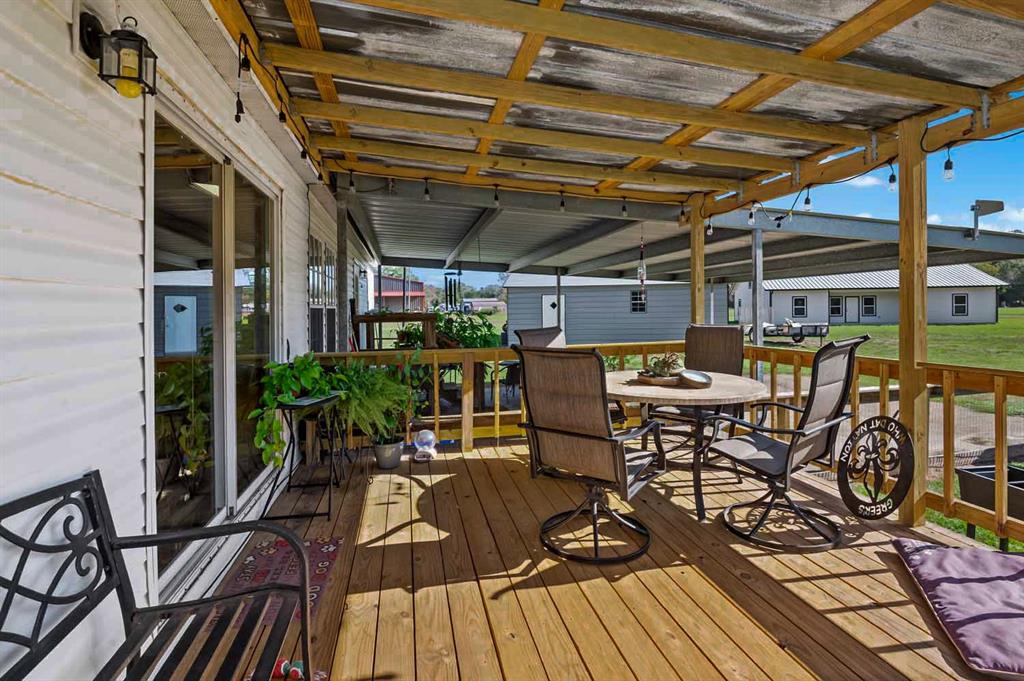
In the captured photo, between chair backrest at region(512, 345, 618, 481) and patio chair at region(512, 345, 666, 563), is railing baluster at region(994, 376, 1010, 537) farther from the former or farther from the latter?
chair backrest at region(512, 345, 618, 481)

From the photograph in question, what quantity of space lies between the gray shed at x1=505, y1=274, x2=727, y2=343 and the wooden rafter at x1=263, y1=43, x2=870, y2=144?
12.6 meters

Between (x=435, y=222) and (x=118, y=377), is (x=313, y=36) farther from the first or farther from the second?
(x=435, y=222)

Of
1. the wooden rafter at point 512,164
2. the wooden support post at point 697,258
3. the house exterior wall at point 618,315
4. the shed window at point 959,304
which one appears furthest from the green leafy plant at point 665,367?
the shed window at point 959,304

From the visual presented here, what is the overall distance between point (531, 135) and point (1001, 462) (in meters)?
3.48

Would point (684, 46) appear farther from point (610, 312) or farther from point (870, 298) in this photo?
point (870, 298)

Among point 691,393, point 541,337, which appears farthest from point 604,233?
point 691,393

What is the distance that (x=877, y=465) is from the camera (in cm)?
329

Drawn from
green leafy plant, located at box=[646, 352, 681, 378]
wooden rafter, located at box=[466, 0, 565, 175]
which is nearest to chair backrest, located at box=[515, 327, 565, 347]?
green leafy plant, located at box=[646, 352, 681, 378]

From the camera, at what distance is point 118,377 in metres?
1.74

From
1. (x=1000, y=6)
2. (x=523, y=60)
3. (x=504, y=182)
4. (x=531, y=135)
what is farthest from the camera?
(x=504, y=182)

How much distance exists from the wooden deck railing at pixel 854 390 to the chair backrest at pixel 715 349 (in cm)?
37

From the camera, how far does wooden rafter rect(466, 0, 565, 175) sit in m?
2.34

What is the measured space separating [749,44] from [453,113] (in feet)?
6.11

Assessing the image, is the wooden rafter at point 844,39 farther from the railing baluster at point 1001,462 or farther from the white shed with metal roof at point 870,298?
the white shed with metal roof at point 870,298
